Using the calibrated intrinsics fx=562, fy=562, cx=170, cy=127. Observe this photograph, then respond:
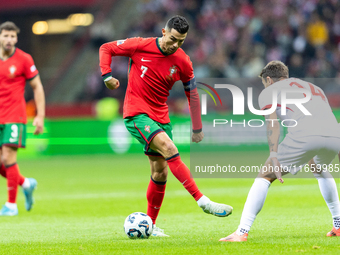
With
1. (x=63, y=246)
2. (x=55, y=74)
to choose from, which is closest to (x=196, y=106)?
(x=63, y=246)

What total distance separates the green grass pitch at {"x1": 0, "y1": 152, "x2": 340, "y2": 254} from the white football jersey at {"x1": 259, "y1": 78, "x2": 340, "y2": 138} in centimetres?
103

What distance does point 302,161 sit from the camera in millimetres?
5180

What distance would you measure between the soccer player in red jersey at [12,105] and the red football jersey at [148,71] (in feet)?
9.09

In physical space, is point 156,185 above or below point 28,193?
above

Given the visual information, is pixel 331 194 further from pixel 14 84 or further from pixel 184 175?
pixel 14 84

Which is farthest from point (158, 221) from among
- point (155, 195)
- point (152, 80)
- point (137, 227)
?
point (152, 80)

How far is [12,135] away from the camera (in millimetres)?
8195

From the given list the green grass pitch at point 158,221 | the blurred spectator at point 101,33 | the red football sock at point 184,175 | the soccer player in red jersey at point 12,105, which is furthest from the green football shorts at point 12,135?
the blurred spectator at point 101,33

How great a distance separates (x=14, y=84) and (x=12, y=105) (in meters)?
0.33

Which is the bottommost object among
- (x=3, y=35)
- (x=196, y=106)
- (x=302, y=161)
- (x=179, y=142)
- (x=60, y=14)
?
(x=179, y=142)

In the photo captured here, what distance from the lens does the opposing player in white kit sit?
16.8 ft

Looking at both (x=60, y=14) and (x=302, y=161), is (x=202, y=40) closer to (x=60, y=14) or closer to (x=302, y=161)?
(x=60, y=14)

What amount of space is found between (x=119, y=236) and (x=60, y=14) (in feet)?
77.3

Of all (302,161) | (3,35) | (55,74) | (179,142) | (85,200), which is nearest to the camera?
(302,161)
